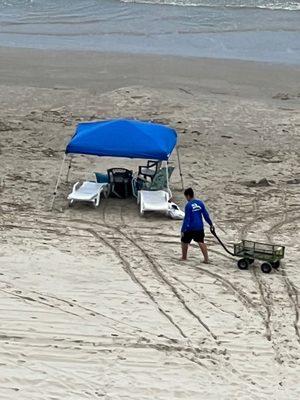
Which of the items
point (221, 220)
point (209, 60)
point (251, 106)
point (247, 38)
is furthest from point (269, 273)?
point (247, 38)

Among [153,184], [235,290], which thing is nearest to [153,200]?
[153,184]

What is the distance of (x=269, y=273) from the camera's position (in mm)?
11273

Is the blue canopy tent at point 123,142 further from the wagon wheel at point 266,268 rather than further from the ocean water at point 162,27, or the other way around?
the ocean water at point 162,27

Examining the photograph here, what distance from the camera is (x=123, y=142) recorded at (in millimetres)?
14359

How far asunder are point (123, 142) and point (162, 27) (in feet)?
65.6

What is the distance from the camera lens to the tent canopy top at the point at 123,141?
1416 centimetres

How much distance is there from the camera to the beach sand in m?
8.33

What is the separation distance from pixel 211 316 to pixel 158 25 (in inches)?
1009

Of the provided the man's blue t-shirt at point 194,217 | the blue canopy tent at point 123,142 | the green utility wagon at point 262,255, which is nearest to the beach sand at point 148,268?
the green utility wagon at point 262,255

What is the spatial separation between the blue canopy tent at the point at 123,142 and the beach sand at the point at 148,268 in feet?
3.40

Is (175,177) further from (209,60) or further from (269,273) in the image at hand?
(209,60)

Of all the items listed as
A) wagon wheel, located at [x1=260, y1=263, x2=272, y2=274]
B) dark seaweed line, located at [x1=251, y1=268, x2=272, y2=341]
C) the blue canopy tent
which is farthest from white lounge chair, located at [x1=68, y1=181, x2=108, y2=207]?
wagon wheel, located at [x1=260, y1=263, x2=272, y2=274]

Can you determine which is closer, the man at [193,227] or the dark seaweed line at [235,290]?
the dark seaweed line at [235,290]

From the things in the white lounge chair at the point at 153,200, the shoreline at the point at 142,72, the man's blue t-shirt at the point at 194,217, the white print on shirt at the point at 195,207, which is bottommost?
the shoreline at the point at 142,72
